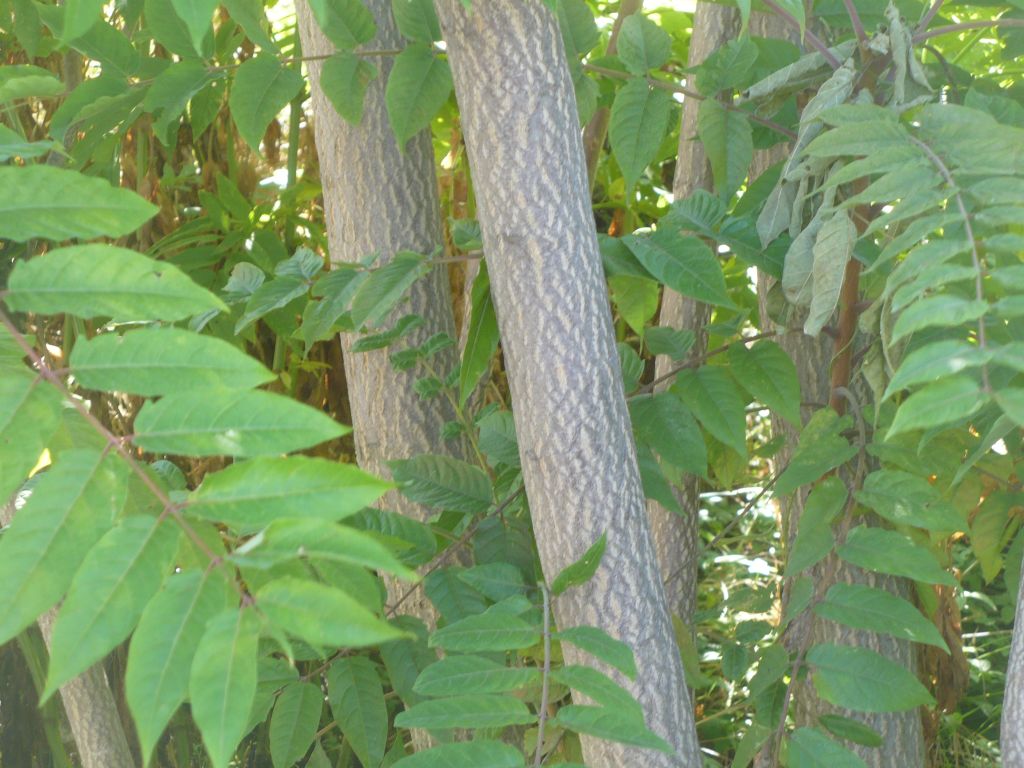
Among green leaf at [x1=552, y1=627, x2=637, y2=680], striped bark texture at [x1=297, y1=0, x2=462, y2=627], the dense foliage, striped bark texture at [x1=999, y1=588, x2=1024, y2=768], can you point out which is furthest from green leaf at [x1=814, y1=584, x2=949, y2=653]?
striped bark texture at [x1=297, y1=0, x2=462, y2=627]

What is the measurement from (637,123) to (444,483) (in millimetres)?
384

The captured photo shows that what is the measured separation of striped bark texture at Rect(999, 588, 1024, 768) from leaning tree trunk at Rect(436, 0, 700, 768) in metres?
0.23

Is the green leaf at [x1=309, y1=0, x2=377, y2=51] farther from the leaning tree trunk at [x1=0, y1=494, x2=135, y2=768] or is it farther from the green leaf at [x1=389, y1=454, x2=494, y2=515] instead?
the leaning tree trunk at [x1=0, y1=494, x2=135, y2=768]

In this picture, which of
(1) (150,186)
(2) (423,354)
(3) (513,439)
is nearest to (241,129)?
(2) (423,354)

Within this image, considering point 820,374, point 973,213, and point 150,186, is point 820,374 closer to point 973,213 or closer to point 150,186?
point 973,213

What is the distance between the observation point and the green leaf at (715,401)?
97cm

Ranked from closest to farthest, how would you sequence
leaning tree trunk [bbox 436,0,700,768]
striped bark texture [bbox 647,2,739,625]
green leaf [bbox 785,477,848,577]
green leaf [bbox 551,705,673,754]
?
green leaf [bbox 551,705,673,754] → leaning tree trunk [bbox 436,0,700,768] → green leaf [bbox 785,477,848,577] → striped bark texture [bbox 647,2,739,625]

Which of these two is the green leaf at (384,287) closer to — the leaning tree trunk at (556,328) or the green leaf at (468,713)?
the leaning tree trunk at (556,328)

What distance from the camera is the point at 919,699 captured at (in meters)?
0.83

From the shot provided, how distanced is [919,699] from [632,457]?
285 mm

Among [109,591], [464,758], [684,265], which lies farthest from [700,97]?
[109,591]

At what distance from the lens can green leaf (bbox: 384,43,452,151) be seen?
1003 mm

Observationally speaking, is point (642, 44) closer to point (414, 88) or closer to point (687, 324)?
point (414, 88)

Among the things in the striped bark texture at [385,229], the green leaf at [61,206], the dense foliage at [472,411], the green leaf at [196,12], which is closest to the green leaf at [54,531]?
the dense foliage at [472,411]
